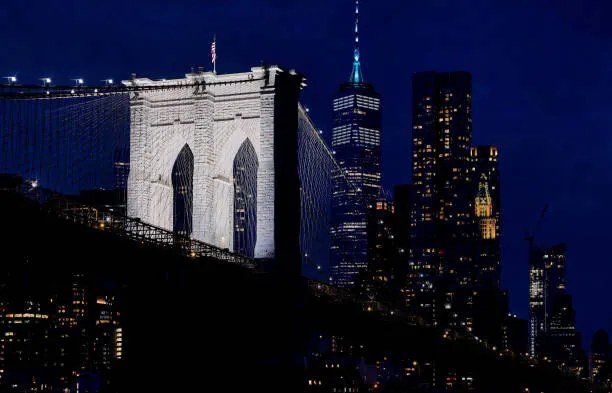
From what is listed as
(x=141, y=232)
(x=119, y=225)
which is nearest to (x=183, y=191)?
Answer: (x=141, y=232)

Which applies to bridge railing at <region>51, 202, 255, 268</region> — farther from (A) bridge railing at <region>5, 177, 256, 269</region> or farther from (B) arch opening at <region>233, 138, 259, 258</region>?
(B) arch opening at <region>233, 138, 259, 258</region>

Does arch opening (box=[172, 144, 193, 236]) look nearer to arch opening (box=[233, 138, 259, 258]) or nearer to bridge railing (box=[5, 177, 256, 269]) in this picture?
arch opening (box=[233, 138, 259, 258])


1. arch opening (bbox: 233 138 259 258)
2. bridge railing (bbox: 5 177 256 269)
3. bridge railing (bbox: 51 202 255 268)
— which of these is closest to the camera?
bridge railing (bbox: 5 177 256 269)

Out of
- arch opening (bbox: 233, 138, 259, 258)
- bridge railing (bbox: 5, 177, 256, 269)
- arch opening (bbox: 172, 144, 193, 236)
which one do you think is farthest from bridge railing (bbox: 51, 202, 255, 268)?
arch opening (bbox: 172, 144, 193, 236)

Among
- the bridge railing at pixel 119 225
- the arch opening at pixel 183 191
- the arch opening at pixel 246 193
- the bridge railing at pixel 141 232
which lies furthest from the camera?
the arch opening at pixel 183 191

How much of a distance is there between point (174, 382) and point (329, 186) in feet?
77.2

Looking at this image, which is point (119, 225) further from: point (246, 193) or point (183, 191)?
point (183, 191)

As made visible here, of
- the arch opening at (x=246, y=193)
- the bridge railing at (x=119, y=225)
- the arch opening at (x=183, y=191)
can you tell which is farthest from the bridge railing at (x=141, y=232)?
the arch opening at (x=183, y=191)

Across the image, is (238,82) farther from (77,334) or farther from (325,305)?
(77,334)

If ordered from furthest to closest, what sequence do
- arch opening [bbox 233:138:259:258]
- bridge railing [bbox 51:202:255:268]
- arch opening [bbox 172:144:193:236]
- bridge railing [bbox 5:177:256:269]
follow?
arch opening [bbox 172:144:193:236] → arch opening [bbox 233:138:259:258] → bridge railing [bbox 51:202:255:268] → bridge railing [bbox 5:177:256:269]

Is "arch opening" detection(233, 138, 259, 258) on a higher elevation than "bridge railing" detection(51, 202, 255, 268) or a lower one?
higher

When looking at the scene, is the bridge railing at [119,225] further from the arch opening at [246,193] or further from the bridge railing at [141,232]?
the arch opening at [246,193]

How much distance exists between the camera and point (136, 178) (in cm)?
5034

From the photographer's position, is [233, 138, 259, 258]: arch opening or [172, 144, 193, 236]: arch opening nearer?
[233, 138, 259, 258]: arch opening
